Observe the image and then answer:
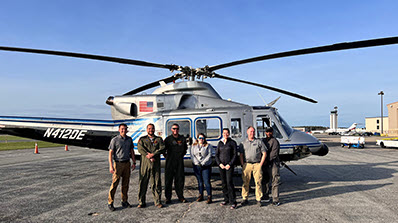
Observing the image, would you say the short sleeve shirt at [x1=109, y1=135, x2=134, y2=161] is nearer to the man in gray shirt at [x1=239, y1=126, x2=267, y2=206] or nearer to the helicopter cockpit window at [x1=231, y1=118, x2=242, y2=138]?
the man in gray shirt at [x1=239, y1=126, x2=267, y2=206]

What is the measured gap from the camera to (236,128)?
27.7 ft

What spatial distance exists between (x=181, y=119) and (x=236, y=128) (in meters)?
1.82

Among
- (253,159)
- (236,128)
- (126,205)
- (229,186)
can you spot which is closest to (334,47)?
(253,159)

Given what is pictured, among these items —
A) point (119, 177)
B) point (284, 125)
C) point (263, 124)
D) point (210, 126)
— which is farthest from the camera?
→ point (284, 125)

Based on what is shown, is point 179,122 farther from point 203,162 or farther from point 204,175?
point 204,175

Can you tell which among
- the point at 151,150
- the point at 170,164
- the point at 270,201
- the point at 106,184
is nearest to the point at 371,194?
the point at 270,201

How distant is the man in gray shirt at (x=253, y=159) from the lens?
6.45m

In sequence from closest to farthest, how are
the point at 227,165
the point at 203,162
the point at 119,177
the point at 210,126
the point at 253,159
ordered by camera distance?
the point at 119,177 < the point at 227,165 < the point at 253,159 < the point at 203,162 < the point at 210,126

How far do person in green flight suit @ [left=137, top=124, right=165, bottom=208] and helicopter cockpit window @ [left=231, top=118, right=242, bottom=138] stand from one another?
2.74m

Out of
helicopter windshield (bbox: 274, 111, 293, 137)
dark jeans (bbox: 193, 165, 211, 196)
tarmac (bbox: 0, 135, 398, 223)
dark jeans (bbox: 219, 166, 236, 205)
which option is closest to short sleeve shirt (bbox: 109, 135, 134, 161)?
tarmac (bbox: 0, 135, 398, 223)

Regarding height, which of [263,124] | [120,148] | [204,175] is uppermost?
[263,124]

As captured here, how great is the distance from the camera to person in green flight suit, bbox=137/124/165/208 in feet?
21.1

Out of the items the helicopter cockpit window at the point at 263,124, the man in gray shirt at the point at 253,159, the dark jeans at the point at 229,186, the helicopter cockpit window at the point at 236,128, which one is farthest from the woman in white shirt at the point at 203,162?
the helicopter cockpit window at the point at 263,124

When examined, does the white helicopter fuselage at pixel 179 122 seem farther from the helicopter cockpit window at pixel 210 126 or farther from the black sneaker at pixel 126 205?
the black sneaker at pixel 126 205
